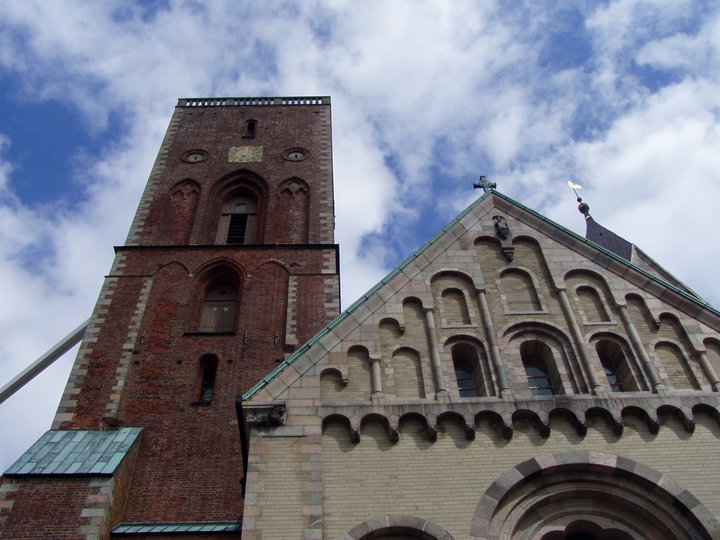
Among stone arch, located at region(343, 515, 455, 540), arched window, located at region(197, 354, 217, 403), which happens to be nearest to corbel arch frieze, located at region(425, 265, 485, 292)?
stone arch, located at region(343, 515, 455, 540)

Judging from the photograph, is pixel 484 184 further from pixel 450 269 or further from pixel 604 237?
pixel 604 237

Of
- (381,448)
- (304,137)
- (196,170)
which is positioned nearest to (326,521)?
(381,448)

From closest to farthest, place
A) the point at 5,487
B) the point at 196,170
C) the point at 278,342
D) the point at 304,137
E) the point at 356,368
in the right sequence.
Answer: the point at 356,368, the point at 5,487, the point at 278,342, the point at 196,170, the point at 304,137

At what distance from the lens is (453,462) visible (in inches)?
431

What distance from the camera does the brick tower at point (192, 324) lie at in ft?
46.6

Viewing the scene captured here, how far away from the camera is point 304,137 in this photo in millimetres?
29203

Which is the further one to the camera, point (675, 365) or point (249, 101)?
point (249, 101)

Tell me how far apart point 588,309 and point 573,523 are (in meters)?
4.11

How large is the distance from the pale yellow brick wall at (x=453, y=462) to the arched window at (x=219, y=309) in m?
10.0

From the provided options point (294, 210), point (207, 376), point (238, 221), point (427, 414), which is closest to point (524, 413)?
point (427, 414)

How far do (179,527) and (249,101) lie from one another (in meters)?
21.6

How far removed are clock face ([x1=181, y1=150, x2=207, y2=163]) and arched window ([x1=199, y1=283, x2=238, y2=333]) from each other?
7.23 m

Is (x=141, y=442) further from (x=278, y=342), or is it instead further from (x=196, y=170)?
(x=196, y=170)

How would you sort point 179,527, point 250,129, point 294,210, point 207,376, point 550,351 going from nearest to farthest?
1. point 550,351
2. point 179,527
3. point 207,376
4. point 294,210
5. point 250,129
